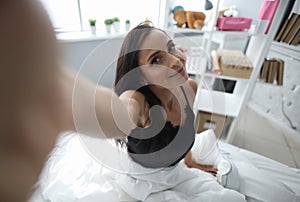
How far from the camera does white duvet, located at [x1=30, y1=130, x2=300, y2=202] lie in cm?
50

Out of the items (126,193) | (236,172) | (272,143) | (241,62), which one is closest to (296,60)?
(241,62)

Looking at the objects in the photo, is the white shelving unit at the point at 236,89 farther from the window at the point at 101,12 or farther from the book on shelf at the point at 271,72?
the window at the point at 101,12

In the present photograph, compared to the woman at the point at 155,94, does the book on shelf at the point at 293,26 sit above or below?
above

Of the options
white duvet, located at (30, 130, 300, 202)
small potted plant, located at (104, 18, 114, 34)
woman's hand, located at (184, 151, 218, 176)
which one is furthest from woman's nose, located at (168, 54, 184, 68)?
small potted plant, located at (104, 18, 114, 34)

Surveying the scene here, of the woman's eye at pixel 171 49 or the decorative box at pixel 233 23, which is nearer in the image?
the woman's eye at pixel 171 49

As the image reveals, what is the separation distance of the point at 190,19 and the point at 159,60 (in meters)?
0.62

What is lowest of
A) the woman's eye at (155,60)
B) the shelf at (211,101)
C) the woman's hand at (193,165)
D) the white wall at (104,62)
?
the woman's hand at (193,165)

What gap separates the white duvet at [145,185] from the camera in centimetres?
50

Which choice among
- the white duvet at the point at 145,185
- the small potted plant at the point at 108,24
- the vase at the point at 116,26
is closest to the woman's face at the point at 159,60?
the white duvet at the point at 145,185

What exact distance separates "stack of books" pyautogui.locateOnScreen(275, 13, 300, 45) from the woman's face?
0.80 meters

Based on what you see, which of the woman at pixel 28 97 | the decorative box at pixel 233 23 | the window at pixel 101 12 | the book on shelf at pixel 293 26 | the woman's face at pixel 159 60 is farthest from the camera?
the decorative box at pixel 233 23

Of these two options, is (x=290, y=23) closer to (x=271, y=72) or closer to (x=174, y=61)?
(x=271, y=72)

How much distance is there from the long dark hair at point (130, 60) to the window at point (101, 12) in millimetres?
75

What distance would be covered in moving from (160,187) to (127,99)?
34 cm
